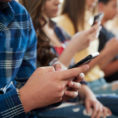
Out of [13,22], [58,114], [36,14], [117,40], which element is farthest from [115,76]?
[13,22]

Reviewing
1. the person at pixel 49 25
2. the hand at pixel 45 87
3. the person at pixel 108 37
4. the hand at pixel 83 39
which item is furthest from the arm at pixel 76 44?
the person at pixel 108 37

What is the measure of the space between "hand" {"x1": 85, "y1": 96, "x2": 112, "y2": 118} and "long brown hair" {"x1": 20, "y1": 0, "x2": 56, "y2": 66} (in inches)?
9.3

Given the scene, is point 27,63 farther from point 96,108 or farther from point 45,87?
point 96,108

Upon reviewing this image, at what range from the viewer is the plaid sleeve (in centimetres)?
56

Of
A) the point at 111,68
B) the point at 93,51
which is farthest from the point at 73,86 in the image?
the point at 111,68

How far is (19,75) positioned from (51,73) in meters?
0.20

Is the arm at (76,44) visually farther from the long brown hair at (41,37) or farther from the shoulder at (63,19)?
the shoulder at (63,19)

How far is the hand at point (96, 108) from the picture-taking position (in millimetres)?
938

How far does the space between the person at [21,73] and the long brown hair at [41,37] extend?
0.27 feet

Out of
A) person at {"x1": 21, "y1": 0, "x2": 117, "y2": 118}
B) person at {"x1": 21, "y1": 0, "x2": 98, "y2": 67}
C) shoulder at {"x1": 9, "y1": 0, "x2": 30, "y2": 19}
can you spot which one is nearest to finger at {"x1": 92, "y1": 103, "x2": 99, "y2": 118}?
person at {"x1": 21, "y1": 0, "x2": 117, "y2": 118}

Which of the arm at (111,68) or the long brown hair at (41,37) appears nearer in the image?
the long brown hair at (41,37)

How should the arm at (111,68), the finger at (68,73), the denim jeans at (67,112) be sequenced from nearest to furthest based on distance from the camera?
the finger at (68,73) → the denim jeans at (67,112) → the arm at (111,68)

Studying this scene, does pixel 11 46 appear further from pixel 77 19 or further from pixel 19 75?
pixel 77 19

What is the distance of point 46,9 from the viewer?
2.89 feet
